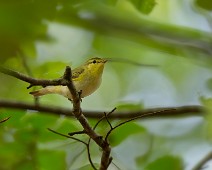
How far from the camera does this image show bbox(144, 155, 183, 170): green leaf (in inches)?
64.3

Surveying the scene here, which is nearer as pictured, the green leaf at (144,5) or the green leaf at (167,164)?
the green leaf at (144,5)

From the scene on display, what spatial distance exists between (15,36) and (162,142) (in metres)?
1.24

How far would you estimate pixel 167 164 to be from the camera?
1.67 m

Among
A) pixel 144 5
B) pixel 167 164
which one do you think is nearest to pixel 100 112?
pixel 167 164

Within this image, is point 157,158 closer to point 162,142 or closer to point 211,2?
→ point 162,142

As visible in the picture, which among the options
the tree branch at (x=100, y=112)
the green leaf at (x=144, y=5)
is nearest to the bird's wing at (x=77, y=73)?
the tree branch at (x=100, y=112)

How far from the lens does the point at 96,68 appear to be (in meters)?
1.63

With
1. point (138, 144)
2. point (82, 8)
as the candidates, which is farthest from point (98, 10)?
point (138, 144)

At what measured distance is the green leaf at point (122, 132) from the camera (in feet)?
5.30

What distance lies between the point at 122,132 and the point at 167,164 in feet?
0.59

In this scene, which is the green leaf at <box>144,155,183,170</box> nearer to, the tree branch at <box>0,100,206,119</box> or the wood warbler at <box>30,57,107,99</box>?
the tree branch at <box>0,100,206,119</box>

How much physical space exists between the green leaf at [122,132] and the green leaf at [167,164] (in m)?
0.12

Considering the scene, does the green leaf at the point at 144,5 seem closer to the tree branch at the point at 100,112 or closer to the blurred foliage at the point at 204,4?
the blurred foliage at the point at 204,4

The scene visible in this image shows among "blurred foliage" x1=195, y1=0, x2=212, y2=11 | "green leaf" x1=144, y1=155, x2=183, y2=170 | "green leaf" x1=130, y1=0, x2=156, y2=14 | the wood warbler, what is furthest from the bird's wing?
"blurred foliage" x1=195, y1=0, x2=212, y2=11
